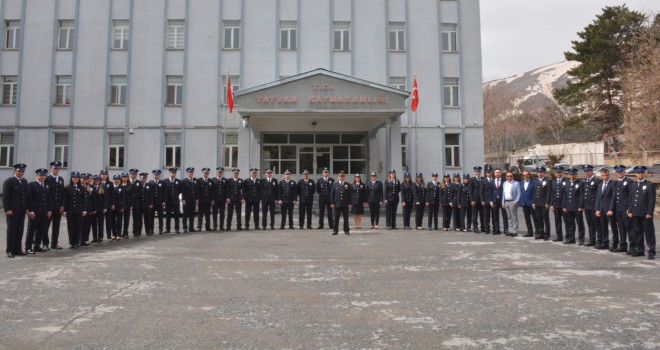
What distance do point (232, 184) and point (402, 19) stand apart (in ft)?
51.7

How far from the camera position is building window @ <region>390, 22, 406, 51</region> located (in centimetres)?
2517

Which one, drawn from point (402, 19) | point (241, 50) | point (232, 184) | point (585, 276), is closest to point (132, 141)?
point (241, 50)

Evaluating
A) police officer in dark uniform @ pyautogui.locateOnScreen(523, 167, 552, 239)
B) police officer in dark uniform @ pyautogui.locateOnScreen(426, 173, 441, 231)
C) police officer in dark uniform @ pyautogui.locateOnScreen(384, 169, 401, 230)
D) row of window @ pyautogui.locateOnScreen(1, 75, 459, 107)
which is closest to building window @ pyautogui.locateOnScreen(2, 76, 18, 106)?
row of window @ pyautogui.locateOnScreen(1, 75, 459, 107)

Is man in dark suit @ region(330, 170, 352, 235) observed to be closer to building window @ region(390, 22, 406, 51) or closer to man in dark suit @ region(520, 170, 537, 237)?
man in dark suit @ region(520, 170, 537, 237)

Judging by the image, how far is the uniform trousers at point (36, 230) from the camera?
9602mm

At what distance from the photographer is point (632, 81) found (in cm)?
2930

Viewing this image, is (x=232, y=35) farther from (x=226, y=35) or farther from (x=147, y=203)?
(x=147, y=203)

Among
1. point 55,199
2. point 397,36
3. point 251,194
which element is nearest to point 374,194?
point 251,194

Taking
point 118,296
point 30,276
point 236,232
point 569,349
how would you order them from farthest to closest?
1. point 236,232
2. point 30,276
3. point 118,296
4. point 569,349

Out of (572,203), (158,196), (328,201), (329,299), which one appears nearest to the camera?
(329,299)

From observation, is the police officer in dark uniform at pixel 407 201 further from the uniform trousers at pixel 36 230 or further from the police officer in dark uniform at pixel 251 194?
the uniform trousers at pixel 36 230

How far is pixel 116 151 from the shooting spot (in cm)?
2450

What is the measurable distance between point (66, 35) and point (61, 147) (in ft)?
20.4

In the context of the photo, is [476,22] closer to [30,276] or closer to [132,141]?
[132,141]
